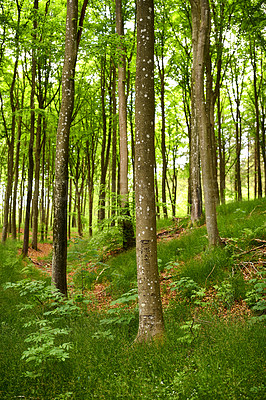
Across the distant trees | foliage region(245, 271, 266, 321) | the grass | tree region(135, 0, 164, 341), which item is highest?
the distant trees

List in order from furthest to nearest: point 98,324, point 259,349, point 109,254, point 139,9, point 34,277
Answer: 1. point 109,254
2. point 34,277
3. point 98,324
4. point 139,9
5. point 259,349

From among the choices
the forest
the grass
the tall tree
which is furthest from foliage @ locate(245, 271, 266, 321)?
the tall tree

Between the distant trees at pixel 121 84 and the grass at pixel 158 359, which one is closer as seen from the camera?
the grass at pixel 158 359

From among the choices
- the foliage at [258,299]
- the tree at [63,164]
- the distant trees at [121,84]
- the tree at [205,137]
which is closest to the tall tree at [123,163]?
the distant trees at [121,84]

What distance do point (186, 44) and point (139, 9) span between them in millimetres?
13189

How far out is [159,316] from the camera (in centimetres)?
418

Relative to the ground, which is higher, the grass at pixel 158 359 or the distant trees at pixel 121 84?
the distant trees at pixel 121 84

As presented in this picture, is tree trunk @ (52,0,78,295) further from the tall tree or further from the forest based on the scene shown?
the tall tree

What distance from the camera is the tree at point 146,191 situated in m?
4.15

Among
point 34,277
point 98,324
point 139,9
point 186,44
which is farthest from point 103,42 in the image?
point 186,44

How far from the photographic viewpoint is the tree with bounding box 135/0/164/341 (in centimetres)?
415

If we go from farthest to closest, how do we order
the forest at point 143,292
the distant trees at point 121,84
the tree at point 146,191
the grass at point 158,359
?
the distant trees at point 121,84 → the tree at point 146,191 → the forest at point 143,292 → the grass at point 158,359

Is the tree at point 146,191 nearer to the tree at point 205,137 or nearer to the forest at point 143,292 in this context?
the forest at point 143,292

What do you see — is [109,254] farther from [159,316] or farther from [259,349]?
[259,349]
